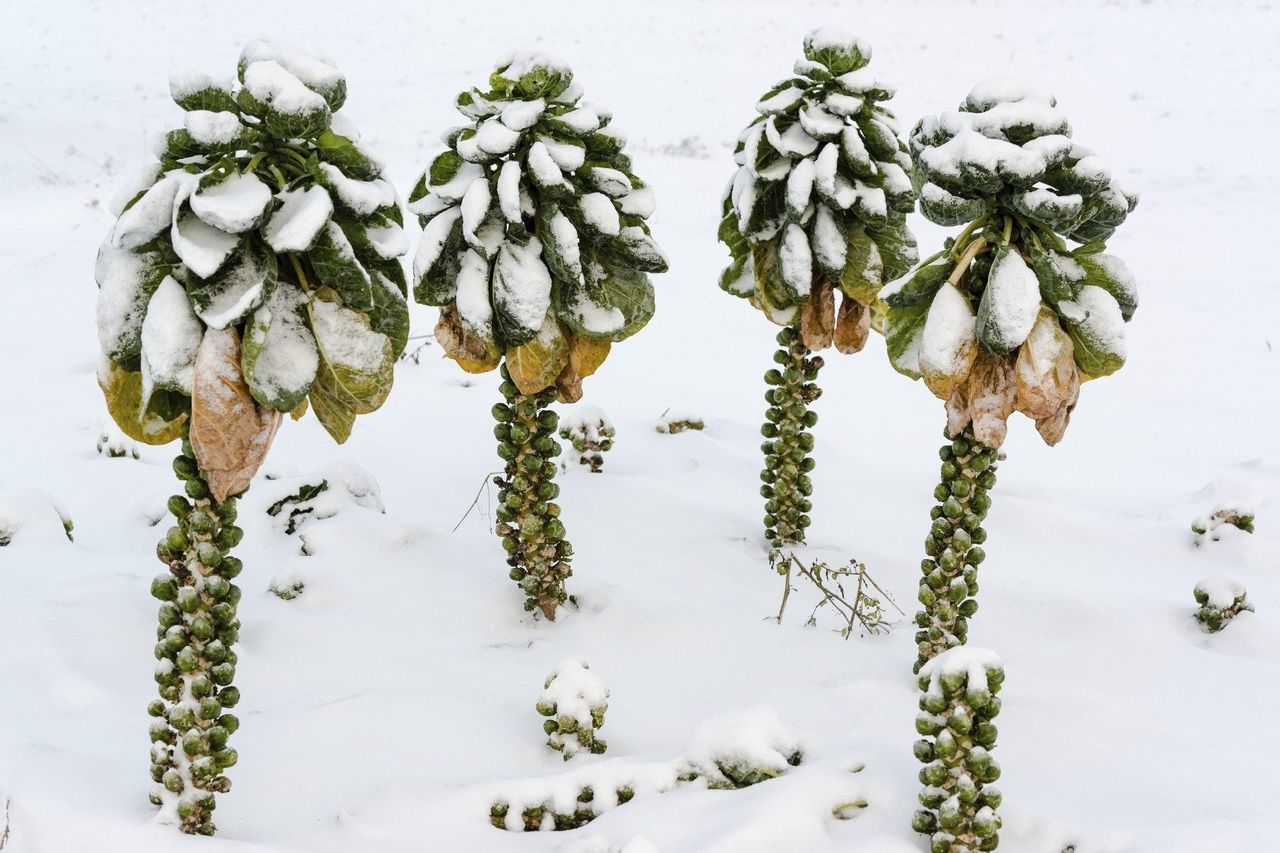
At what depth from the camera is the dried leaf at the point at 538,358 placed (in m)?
2.83

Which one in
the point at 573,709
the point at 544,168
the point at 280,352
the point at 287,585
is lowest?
the point at 573,709

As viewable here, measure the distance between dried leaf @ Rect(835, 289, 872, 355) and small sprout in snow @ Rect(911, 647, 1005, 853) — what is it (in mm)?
1441

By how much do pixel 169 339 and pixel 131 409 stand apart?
1.02 ft

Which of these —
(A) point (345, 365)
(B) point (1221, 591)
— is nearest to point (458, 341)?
(A) point (345, 365)

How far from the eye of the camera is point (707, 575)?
349 cm

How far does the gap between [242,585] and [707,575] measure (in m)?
1.44

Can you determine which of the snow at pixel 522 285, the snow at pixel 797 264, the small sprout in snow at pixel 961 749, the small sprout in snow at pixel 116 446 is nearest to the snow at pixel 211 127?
the snow at pixel 522 285

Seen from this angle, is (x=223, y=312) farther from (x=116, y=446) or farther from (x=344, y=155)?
(x=116, y=446)

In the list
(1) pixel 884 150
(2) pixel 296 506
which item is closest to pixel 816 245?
(1) pixel 884 150

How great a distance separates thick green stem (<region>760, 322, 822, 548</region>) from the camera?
3385 millimetres

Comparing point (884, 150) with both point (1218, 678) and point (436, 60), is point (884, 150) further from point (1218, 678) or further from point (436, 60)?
point (436, 60)

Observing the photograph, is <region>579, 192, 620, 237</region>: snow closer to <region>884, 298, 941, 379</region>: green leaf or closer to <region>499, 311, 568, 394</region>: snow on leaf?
<region>499, 311, 568, 394</region>: snow on leaf

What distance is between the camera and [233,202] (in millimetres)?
1999

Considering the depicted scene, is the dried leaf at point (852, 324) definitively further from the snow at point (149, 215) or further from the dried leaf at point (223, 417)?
the snow at point (149, 215)
